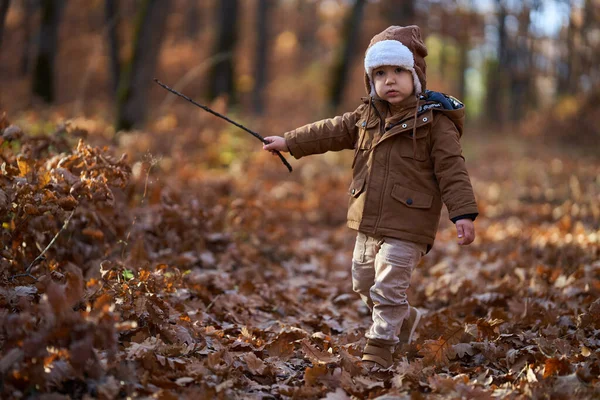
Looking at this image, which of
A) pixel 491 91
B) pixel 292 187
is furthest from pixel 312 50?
pixel 292 187

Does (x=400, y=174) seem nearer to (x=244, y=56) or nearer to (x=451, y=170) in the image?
(x=451, y=170)

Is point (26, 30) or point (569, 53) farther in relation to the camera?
point (569, 53)

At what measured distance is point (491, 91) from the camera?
3447 cm

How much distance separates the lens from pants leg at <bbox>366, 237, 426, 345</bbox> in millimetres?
3682

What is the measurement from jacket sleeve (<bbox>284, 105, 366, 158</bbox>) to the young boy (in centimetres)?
20

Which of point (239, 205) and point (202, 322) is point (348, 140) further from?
point (239, 205)

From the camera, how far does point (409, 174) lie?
370 cm

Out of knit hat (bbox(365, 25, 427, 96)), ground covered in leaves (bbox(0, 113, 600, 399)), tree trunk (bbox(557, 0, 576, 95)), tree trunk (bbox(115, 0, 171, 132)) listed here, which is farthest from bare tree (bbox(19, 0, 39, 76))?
tree trunk (bbox(557, 0, 576, 95))

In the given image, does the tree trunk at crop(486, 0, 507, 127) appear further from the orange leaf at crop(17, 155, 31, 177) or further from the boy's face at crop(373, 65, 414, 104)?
the orange leaf at crop(17, 155, 31, 177)

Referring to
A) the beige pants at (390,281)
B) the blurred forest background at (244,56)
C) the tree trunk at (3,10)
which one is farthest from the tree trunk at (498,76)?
the beige pants at (390,281)

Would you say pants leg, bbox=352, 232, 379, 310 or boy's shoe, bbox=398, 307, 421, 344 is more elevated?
pants leg, bbox=352, 232, 379, 310

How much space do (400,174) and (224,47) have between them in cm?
1302

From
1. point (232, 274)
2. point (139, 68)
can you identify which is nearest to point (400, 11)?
point (139, 68)

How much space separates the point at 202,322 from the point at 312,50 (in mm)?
34173
